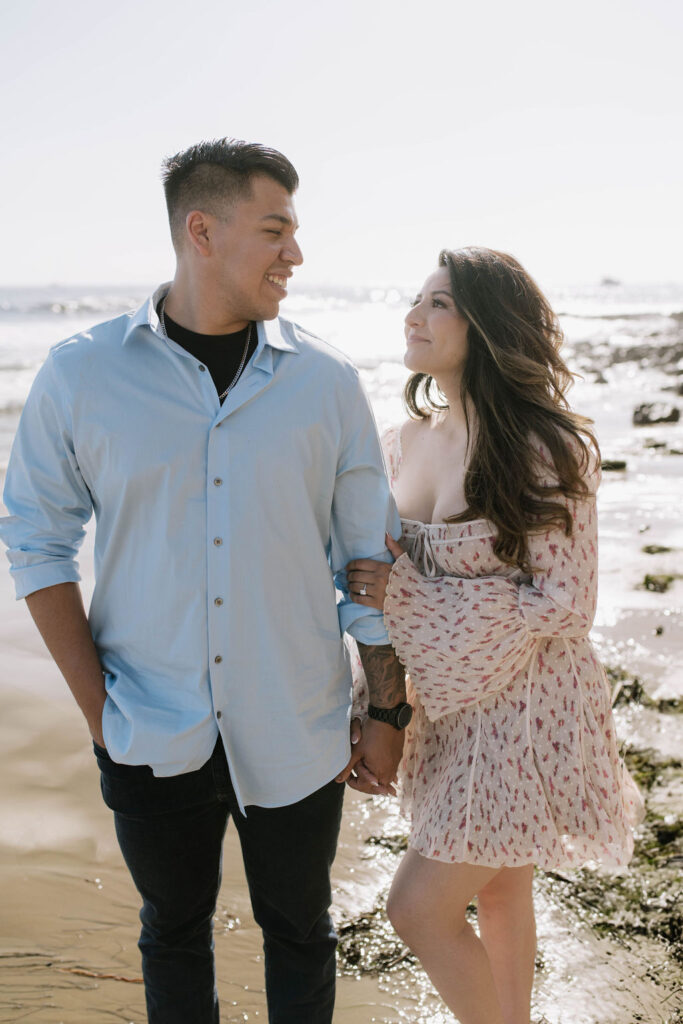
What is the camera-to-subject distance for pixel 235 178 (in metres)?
2.17

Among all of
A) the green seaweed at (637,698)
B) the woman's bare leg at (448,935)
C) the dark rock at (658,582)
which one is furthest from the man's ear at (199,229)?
the dark rock at (658,582)

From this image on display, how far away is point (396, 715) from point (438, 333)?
1.06 meters

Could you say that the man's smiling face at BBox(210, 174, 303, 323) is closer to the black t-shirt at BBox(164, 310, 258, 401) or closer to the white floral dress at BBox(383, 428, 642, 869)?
the black t-shirt at BBox(164, 310, 258, 401)

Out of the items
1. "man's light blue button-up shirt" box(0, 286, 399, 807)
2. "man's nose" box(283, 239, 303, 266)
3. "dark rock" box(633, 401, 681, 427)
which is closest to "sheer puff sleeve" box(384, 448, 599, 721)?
"man's light blue button-up shirt" box(0, 286, 399, 807)

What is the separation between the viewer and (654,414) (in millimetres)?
13516

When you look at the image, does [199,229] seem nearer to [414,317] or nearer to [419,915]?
[414,317]

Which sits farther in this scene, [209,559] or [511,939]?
[511,939]

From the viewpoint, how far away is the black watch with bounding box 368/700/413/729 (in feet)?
7.94

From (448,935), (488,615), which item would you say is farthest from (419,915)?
(488,615)

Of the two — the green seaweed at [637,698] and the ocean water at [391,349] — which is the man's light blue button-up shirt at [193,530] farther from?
the ocean water at [391,349]

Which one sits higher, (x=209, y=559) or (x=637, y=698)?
(x=209, y=559)

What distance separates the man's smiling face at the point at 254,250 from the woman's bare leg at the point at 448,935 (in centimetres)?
143

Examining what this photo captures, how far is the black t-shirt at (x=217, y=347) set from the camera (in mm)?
2230

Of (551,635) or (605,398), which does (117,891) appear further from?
(605,398)
